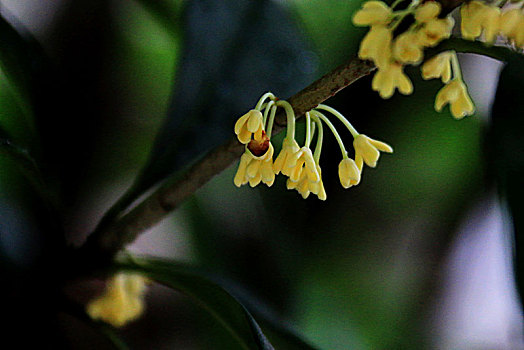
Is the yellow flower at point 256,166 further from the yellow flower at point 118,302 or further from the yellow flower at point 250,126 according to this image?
the yellow flower at point 118,302

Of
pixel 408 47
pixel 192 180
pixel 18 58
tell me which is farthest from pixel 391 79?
pixel 18 58

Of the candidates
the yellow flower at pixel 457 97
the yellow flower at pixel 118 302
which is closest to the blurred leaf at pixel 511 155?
the yellow flower at pixel 457 97

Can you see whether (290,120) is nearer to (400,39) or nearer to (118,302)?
(400,39)

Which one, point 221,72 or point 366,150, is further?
point 221,72

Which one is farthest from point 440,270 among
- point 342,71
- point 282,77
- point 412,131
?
point 342,71

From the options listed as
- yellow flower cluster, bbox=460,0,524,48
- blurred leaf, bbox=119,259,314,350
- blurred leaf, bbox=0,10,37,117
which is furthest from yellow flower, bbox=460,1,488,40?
blurred leaf, bbox=0,10,37,117
